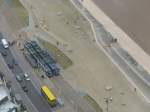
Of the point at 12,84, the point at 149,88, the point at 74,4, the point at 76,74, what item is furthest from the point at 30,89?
the point at 74,4

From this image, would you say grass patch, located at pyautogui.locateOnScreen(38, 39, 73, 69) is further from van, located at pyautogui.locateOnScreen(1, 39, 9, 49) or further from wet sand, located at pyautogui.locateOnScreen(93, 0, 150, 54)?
wet sand, located at pyautogui.locateOnScreen(93, 0, 150, 54)

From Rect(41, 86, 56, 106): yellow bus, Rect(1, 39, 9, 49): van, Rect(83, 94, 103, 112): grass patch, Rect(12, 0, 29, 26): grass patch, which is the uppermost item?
Rect(12, 0, 29, 26): grass patch

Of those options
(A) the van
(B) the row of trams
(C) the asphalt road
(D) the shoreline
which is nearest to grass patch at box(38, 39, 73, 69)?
(B) the row of trams

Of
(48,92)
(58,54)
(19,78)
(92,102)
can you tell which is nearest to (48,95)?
(48,92)

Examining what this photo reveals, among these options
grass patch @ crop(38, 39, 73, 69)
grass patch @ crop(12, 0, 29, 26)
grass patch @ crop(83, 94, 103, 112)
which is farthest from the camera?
grass patch @ crop(12, 0, 29, 26)

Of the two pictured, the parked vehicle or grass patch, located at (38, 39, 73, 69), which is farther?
grass patch, located at (38, 39, 73, 69)

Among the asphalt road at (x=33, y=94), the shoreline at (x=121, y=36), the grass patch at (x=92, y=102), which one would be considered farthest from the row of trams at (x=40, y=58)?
the shoreline at (x=121, y=36)

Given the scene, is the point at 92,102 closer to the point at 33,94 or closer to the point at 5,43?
the point at 33,94

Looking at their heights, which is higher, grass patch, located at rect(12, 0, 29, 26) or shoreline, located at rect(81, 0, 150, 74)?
grass patch, located at rect(12, 0, 29, 26)
